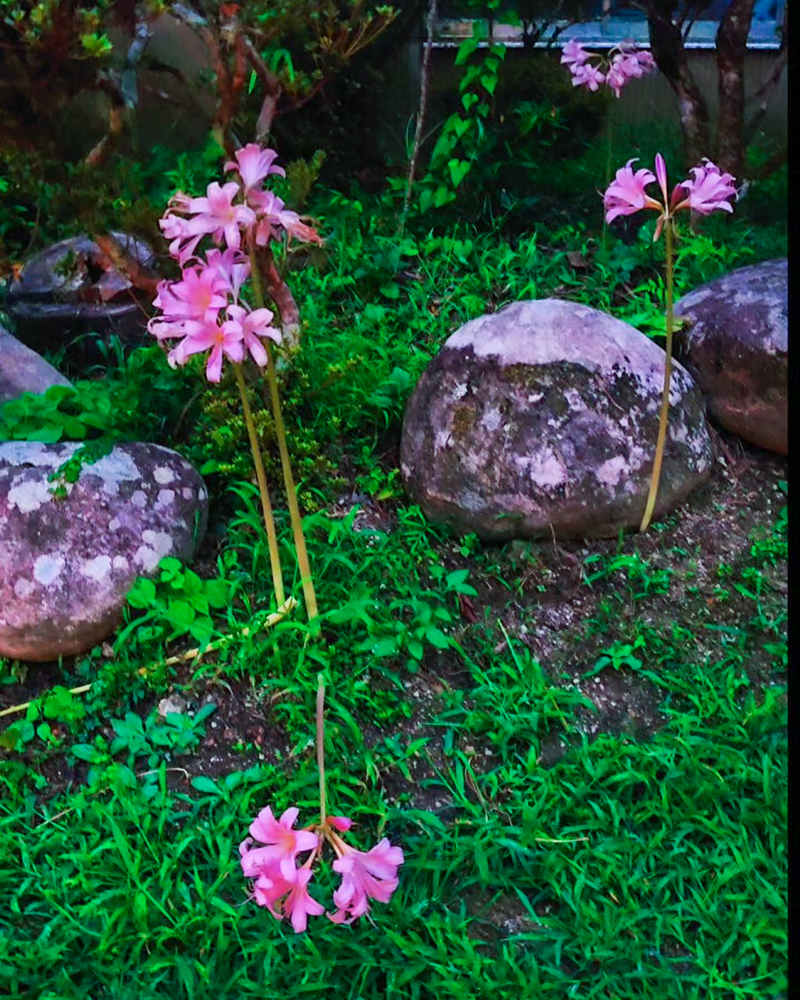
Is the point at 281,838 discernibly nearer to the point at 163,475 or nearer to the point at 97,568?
the point at 97,568

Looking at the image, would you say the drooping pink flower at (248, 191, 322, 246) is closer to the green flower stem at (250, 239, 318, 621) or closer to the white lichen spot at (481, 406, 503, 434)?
the green flower stem at (250, 239, 318, 621)

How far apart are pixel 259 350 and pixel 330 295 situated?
2063mm

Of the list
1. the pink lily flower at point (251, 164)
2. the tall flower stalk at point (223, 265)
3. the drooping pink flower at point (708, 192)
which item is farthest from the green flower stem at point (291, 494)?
the drooping pink flower at point (708, 192)

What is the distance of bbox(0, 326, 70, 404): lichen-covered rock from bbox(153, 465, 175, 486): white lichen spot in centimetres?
81

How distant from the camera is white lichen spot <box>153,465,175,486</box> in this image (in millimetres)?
2623

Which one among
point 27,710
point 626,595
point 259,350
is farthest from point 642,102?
point 27,710

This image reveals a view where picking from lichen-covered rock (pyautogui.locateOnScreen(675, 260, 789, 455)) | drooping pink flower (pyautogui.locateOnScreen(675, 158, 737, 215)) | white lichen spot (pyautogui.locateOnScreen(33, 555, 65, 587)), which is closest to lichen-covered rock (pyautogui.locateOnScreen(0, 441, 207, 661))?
white lichen spot (pyautogui.locateOnScreen(33, 555, 65, 587))

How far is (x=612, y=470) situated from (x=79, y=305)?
2292 millimetres

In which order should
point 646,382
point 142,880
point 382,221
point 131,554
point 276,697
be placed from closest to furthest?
point 142,880, point 276,697, point 131,554, point 646,382, point 382,221

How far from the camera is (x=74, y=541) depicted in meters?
2.43

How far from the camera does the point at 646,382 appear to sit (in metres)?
2.88

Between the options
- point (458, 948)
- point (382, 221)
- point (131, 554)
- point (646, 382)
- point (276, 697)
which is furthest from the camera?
point (382, 221)

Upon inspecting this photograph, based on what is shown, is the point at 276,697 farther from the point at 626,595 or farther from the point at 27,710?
the point at 626,595

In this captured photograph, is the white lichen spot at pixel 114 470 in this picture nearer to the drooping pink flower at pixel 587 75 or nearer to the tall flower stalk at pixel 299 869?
the tall flower stalk at pixel 299 869
